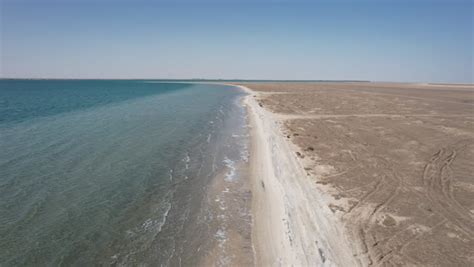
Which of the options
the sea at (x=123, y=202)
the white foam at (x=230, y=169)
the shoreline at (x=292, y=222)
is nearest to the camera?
the shoreline at (x=292, y=222)

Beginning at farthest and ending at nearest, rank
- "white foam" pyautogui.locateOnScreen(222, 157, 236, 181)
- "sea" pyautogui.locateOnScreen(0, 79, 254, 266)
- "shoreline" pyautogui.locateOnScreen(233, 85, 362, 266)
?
"white foam" pyautogui.locateOnScreen(222, 157, 236, 181), "sea" pyautogui.locateOnScreen(0, 79, 254, 266), "shoreline" pyautogui.locateOnScreen(233, 85, 362, 266)

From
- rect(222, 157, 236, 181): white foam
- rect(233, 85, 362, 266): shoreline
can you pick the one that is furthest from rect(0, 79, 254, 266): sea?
rect(233, 85, 362, 266): shoreline

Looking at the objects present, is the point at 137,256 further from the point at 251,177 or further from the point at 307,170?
the point at 307,170

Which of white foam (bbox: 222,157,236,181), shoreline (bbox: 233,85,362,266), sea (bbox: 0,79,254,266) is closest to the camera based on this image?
shoreline (bbox: 233,85,362,266)

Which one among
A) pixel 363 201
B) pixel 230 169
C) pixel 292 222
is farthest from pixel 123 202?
pixel 363 201

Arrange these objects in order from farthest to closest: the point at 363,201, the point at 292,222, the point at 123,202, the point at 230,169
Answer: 1. the point at 230,169
2. the point at 123,202
3. the point at 363,201
4. the point at 292,222

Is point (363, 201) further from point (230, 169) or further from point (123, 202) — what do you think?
point (123, 202)

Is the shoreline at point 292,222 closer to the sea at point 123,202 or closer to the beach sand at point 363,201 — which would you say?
the beach sand at point 363,201

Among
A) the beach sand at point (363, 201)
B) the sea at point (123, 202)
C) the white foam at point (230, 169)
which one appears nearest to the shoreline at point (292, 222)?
the beach sand at point (363, 201)

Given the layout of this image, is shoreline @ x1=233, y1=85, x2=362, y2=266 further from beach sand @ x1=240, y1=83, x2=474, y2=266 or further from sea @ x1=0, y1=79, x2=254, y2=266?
sea @ x1=0, y1=79, x2=254, y2=266
